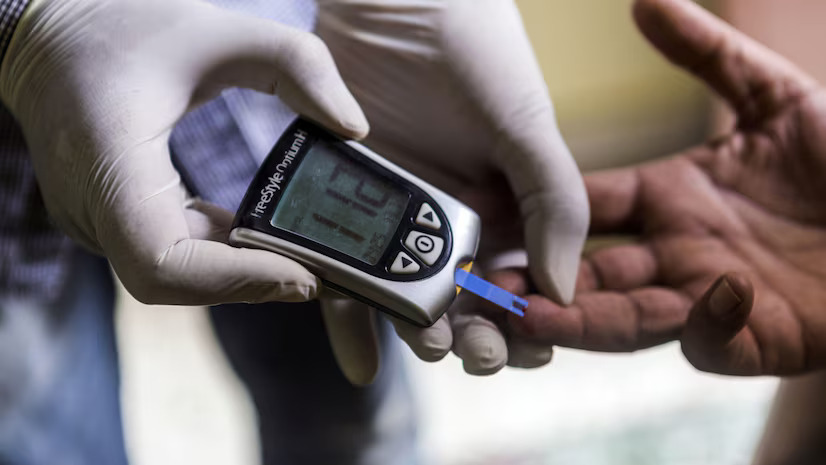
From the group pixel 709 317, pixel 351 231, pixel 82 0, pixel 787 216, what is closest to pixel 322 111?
pixel 351 231

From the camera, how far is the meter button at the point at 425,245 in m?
0.45

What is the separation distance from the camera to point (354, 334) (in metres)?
0.53

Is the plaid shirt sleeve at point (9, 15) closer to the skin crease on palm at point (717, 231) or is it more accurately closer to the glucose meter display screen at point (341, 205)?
the glucose meter display screen at point (341, 205)

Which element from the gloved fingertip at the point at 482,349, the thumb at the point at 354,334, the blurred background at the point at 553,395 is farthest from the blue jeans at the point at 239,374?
the gloved fingertip at the point at 482,349

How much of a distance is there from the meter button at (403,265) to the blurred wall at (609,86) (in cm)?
52

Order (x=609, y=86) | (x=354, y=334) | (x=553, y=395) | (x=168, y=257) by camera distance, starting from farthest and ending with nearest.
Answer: (x=609, y=86) → (x=553, y=395) → (x=354, y=334) → (x=168, y=257)

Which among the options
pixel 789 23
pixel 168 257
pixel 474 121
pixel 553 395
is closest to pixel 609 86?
pixel 789 23

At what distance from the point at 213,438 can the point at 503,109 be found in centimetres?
56

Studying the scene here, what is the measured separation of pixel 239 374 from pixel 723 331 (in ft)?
1.71

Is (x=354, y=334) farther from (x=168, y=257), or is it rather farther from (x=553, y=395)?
(x=553, y=395)

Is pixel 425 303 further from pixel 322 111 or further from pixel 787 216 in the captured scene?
pixel 787 216

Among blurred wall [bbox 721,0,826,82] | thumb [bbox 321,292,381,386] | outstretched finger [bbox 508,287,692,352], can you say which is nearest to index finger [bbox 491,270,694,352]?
outstretched finger [bbox 508,287,692,352]

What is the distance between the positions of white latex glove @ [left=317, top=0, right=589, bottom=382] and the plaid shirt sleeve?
220 mm

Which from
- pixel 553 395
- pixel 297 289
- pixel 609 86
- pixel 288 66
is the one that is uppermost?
pixel 288 66
